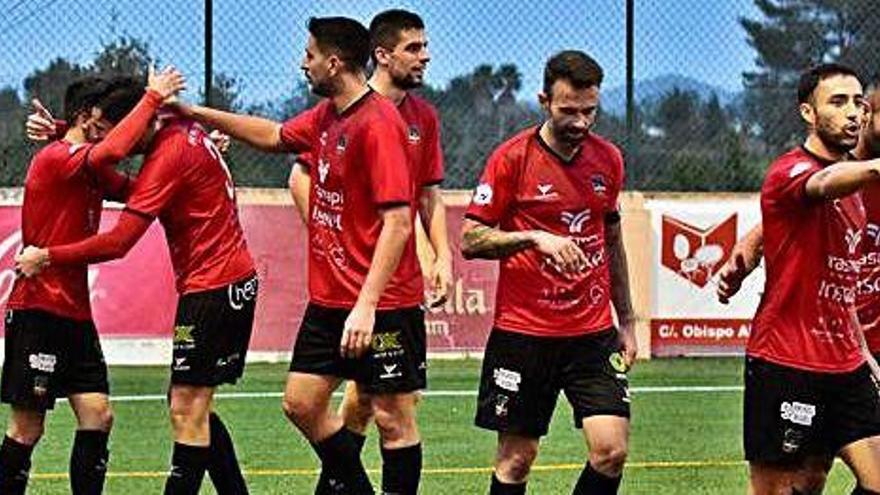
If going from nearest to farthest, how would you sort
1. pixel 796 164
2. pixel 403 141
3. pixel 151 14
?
pixel 796 164, pixel 403 141, pixel 151 14

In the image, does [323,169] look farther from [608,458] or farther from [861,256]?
[861,256]

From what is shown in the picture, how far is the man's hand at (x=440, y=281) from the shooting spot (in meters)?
9.76

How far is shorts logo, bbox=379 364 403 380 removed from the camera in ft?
29.6

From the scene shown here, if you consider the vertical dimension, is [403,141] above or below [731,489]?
above

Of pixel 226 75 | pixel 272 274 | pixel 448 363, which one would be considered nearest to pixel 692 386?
pixel 448 363

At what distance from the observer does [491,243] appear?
8.66 m

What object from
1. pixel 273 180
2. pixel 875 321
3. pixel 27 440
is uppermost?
pixel 875 321

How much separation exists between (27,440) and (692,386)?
9081mm

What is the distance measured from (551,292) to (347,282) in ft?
3.10

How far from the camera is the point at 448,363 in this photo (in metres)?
19.3

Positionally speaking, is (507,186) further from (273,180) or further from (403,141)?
(273,180)

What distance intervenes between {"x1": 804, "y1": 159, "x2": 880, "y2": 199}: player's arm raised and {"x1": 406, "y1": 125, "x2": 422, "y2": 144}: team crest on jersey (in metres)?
2.51

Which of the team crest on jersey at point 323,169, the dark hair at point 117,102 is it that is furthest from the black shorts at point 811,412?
the dark hair at point 117,102

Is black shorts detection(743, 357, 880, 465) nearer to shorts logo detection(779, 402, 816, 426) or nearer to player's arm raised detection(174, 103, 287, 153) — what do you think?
shorts logo detection(779, 402, 816, 426)
